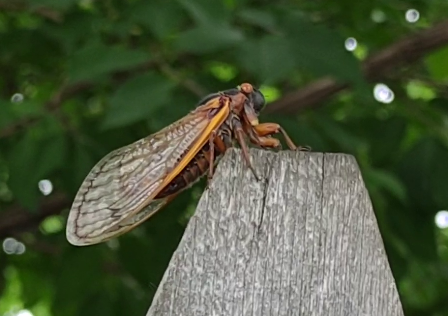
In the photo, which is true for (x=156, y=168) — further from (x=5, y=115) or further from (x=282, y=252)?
(x=5, y=115)

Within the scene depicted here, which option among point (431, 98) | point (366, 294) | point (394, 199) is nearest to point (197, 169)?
point (366, 294)

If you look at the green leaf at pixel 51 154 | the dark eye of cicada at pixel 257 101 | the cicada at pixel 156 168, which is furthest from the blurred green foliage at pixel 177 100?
the cicada at pixel 156 168

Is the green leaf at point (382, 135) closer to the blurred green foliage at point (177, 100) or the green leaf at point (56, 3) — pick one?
the blurred green foliage at point (177, 100)

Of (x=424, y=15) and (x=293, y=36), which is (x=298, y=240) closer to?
(x=293, y=36)

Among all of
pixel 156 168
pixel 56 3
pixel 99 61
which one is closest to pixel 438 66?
pixel 99 61

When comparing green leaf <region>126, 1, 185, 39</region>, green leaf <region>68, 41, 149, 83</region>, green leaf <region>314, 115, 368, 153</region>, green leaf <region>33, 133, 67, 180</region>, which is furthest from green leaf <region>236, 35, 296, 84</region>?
green leaf <region>33, 133, 67, 180</region>
